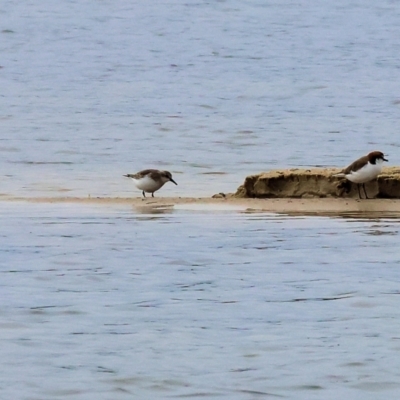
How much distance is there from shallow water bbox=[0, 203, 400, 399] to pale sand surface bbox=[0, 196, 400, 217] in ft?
2.50

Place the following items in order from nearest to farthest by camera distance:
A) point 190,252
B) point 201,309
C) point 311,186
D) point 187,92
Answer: point 201,309 → point 190,252 → point 311,186 → point 187,92

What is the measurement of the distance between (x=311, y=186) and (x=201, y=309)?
588cm

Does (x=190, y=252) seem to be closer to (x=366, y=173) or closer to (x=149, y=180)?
(x=366, y=173)

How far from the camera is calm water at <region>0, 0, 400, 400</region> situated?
735 centimetres

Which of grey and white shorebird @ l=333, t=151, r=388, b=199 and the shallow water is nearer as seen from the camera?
the shallow water

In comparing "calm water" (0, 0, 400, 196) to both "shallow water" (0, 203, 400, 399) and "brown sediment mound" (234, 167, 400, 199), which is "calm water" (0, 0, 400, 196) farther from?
"shallow water" (0, 203, 400, 399)

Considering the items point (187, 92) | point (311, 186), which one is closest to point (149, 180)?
point (311, 186)

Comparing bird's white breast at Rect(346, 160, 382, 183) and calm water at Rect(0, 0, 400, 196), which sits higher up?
calm water at Rect(0, 0, 400, 196)

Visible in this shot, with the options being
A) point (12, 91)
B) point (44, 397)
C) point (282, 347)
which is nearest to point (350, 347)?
point (282, 347)

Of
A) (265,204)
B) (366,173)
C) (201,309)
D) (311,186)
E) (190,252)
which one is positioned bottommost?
(201,309)

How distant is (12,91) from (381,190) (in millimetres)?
16225

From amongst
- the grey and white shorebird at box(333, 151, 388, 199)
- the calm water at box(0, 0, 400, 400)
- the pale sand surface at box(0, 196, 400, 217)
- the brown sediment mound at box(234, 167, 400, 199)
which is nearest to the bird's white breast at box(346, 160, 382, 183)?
the grey and white shorebird at box(333, 151, 388, 199)

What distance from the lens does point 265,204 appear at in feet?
46.3

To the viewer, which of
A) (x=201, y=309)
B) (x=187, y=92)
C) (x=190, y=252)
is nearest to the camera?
(x=201, y=309)
